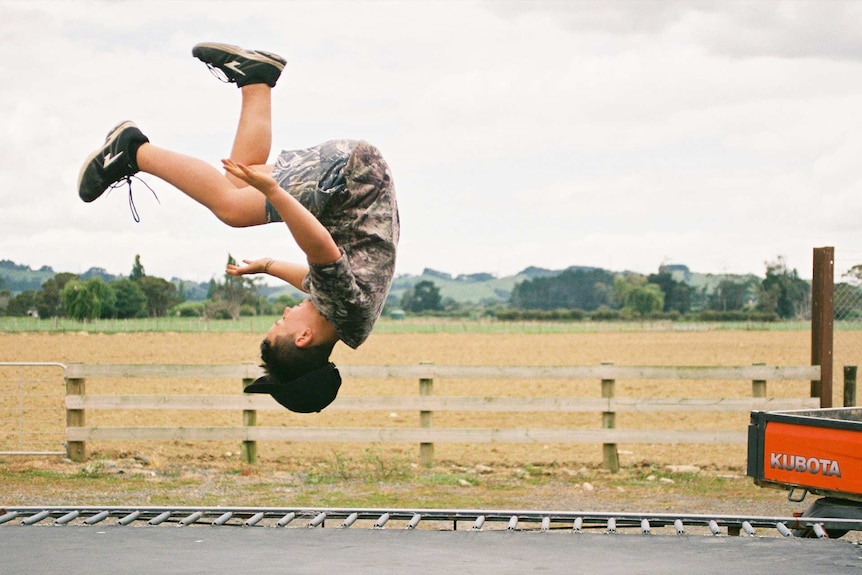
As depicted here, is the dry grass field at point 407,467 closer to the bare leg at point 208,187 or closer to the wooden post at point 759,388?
the wooden post at point 759,388

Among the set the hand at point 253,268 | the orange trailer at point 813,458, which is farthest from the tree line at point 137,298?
the orange trailer at point 813,458

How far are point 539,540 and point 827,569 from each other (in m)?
1.20

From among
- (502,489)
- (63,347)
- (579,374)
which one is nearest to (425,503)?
(502,489)

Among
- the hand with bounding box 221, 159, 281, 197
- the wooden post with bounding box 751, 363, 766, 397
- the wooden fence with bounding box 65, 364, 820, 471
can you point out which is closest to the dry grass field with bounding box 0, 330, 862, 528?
the wooden fence with bounding box 65, 364, 820, 471

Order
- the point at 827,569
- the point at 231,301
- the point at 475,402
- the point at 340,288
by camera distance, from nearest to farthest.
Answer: the point at 340,288
the point at 827,569
the point at 231,301
the point at 475,402

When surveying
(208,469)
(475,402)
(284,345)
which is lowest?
(208,469)

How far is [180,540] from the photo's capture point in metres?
4.25

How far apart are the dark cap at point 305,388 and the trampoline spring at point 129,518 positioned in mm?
2227

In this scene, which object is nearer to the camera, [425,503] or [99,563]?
[99,563]

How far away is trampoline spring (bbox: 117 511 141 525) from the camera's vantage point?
4.78 metres

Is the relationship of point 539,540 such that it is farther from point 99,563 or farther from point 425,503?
point 425,503

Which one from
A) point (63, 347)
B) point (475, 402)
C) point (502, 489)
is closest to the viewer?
point (502, 489)

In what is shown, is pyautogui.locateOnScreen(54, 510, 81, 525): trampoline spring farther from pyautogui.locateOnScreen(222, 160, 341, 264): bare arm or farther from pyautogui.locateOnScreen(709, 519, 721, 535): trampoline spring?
pyautogui.locateOnScreen(709, 519, 721, 535): trampoline spring

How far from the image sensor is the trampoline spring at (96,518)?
4777 mm
